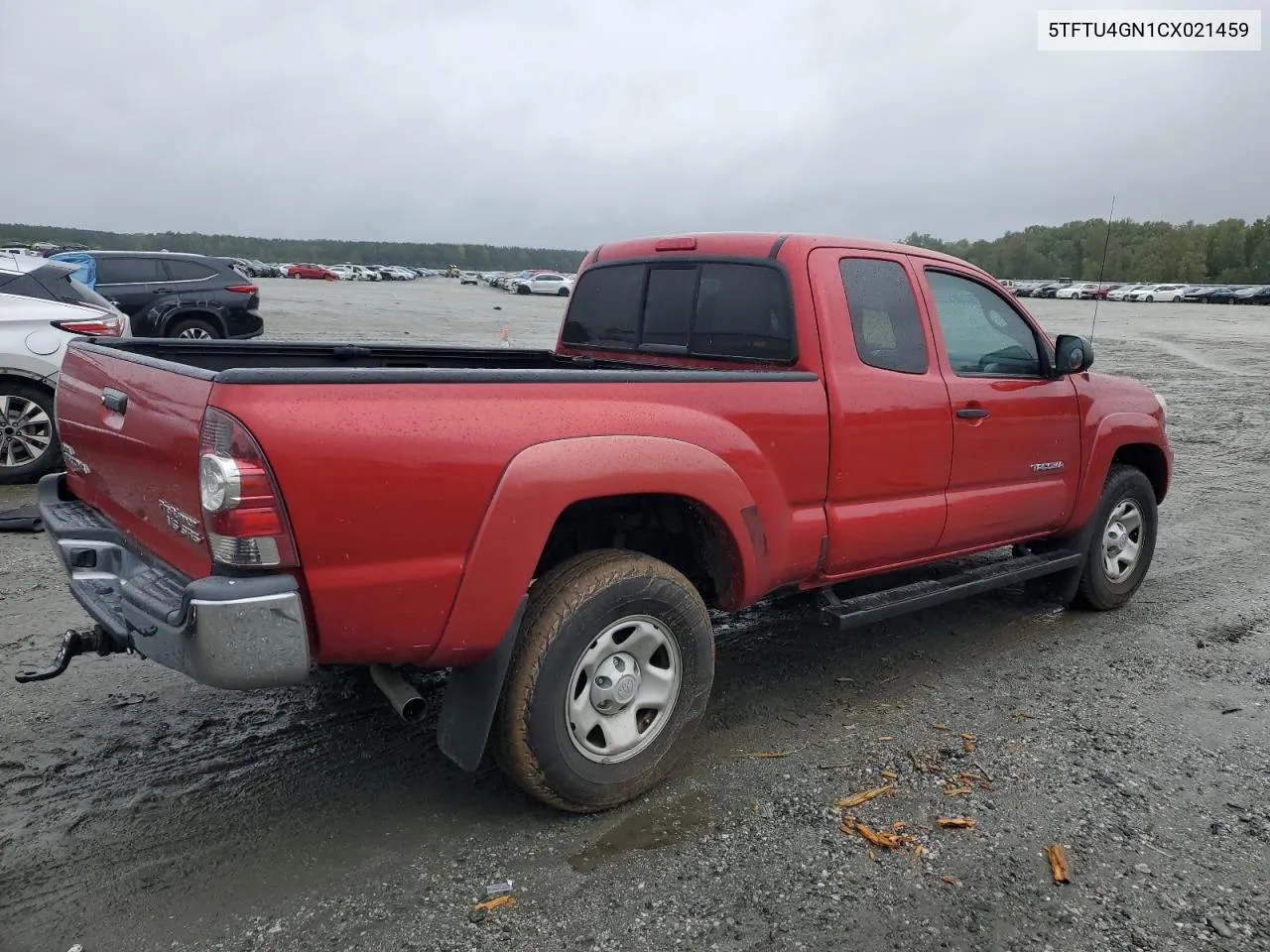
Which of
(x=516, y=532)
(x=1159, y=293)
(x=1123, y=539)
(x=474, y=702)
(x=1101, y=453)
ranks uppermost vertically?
(x=516, y=532)

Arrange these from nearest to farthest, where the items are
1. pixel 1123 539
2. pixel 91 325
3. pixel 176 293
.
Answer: pixel 1123 539 < pixel 91 325 < pixel 176 293

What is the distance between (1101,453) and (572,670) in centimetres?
335

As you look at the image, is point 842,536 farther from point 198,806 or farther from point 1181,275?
point 1181,275

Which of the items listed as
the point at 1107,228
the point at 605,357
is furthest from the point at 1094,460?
the point at 605,357

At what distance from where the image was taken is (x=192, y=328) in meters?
13.8

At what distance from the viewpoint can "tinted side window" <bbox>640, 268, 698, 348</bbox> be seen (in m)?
4.30

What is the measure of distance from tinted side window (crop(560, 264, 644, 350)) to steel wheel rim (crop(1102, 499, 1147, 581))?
287 cm

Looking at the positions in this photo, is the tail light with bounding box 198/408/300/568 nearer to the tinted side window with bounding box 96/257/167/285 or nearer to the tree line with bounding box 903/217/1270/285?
the tinted side window with bounding box 96/257/167/285

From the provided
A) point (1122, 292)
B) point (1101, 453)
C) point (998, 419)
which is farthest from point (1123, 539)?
point (1122, 292)

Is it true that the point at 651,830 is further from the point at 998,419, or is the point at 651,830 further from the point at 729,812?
the point at 998,419

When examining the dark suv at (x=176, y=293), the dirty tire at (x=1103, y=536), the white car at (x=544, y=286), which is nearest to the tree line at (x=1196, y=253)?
the white car at (x=544, y=286)

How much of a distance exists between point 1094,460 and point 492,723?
352 cm

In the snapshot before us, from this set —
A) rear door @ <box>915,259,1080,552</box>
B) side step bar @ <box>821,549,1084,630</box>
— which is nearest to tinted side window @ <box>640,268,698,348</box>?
rear door @ <box>915,259,1080,552</box>

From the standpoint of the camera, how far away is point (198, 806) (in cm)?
321
